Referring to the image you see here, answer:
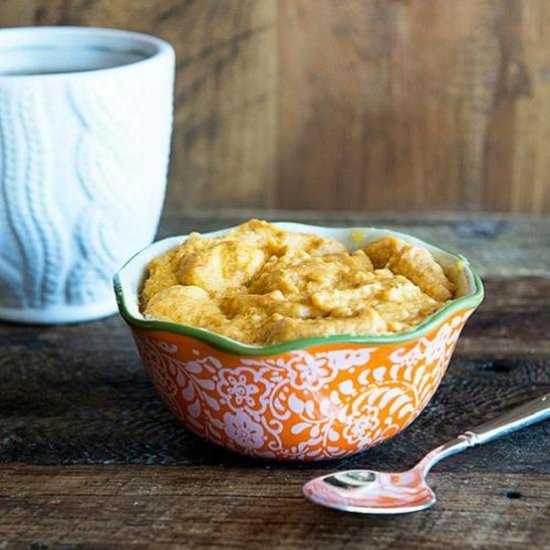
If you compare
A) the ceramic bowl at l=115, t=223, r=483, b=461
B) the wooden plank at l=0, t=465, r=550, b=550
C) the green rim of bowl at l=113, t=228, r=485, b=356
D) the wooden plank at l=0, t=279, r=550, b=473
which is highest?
the green rim of bowl at l=113, t=228, r=485, b=356

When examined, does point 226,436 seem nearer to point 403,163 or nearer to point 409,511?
point 409,511

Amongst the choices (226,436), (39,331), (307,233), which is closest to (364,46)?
(307,233)

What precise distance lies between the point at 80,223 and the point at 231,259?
23 centimetres

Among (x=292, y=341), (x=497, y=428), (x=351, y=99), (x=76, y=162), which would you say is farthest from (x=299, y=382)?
(x=351, y=99)

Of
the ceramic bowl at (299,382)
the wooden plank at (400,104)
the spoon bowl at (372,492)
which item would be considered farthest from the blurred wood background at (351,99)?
the spoon bowl at (372,492)

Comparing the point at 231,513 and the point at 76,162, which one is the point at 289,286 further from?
the point at 76,162

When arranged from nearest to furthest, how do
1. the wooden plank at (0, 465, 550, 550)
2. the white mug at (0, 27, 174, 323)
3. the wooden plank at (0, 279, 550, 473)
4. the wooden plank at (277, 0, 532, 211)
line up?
the wooden plank at (0, 465, 550, 550) < the wooden plank at (0, 279, 550, 473) < the white mug at (0, 27, 174, 323) < the wooden plank at (277, 0, 532, 211)

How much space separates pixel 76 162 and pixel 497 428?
472mm

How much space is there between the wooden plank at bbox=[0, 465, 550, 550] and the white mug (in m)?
0.29

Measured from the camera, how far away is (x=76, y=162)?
1055 millimetres

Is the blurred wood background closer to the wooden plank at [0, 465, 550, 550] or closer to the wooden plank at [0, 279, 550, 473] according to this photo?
the wooden plank at [0, 279, 550, 473]

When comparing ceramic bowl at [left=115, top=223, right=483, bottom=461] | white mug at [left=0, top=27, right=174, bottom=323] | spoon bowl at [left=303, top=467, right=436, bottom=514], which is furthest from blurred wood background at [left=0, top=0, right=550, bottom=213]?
spoon bowl at [left=303, top=467, right=436, bottom=514]

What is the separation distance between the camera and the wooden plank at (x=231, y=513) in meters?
0.77

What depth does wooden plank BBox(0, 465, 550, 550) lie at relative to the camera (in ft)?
2.52
